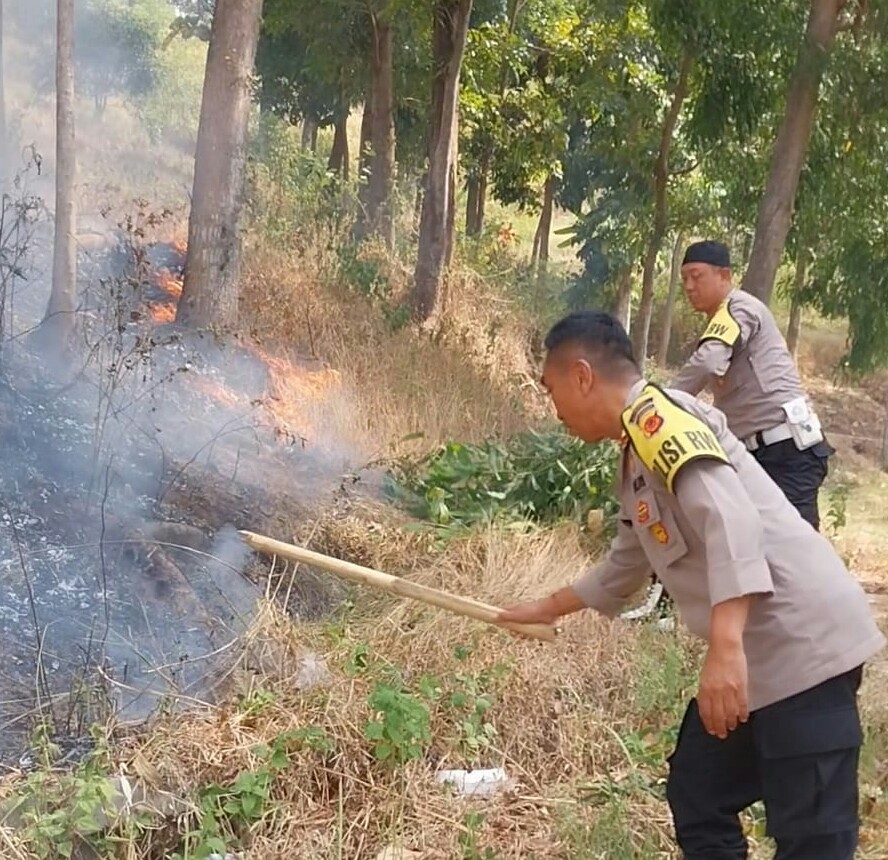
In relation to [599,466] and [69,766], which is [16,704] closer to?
[69,766]

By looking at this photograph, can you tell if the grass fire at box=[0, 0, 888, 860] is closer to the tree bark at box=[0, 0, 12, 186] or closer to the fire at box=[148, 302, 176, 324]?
the fire at box=[148, 302, 176, 324]

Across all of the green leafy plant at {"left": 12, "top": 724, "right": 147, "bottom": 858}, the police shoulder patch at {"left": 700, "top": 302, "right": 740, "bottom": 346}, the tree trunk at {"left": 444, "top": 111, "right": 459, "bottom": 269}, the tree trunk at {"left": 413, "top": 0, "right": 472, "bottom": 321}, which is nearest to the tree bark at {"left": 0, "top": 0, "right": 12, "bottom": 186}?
the tree trunk at {"left": 413, "top": 0, "right": 472, "bottom": 321}

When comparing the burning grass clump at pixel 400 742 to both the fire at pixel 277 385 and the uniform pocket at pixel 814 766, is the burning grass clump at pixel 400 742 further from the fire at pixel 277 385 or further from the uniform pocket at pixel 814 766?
the fire at pixel 277 385

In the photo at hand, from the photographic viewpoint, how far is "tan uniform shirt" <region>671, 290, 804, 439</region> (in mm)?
4363

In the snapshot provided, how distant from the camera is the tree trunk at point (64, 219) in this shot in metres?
5.67

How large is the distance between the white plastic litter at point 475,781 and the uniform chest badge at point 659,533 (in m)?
1.45

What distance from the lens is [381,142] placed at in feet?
35.0

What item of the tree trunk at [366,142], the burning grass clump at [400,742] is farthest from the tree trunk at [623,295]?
the burning grass clump at [400,742]

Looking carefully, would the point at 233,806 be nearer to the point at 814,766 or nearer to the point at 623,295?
the point at 814,766

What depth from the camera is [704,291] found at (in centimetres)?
446

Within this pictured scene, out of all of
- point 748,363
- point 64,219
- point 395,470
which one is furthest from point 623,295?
point 748,363

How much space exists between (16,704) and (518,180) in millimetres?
13155

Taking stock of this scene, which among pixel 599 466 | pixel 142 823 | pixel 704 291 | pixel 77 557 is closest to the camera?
pixel 142 823

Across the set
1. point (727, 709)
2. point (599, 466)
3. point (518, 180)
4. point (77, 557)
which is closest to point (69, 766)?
point (77, 557)
